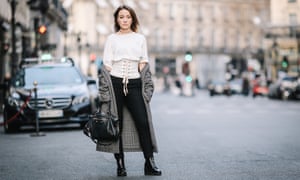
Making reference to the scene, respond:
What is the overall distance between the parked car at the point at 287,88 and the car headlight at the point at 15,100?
34346mm

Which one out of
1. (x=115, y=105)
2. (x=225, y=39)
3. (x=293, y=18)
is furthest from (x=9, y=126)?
(x=225, y=39)

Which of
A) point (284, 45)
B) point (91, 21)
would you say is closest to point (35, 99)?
point (284, 45)

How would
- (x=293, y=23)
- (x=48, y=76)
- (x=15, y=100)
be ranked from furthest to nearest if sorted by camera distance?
(x=293, y=23) → (x=48, y=76) → (x=15, y=100)

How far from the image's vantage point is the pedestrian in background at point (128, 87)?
9047 mm

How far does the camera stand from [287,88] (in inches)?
2024

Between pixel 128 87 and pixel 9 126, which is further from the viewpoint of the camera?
pixel 9 126

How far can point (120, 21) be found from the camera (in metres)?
9.09

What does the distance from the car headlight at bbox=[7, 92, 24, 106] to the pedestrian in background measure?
30.2 ft

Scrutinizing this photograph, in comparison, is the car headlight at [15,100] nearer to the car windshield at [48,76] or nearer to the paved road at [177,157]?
the car windshield at [48,76]

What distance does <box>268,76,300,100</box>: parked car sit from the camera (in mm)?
50875

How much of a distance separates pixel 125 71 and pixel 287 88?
43.3m

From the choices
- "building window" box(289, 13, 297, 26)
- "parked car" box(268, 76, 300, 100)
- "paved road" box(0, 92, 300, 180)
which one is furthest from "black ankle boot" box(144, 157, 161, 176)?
"building window" box(289, 13, 297, 26)

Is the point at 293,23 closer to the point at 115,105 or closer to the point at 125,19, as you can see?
the point at 125,19

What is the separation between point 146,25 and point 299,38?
4335 centimetres
